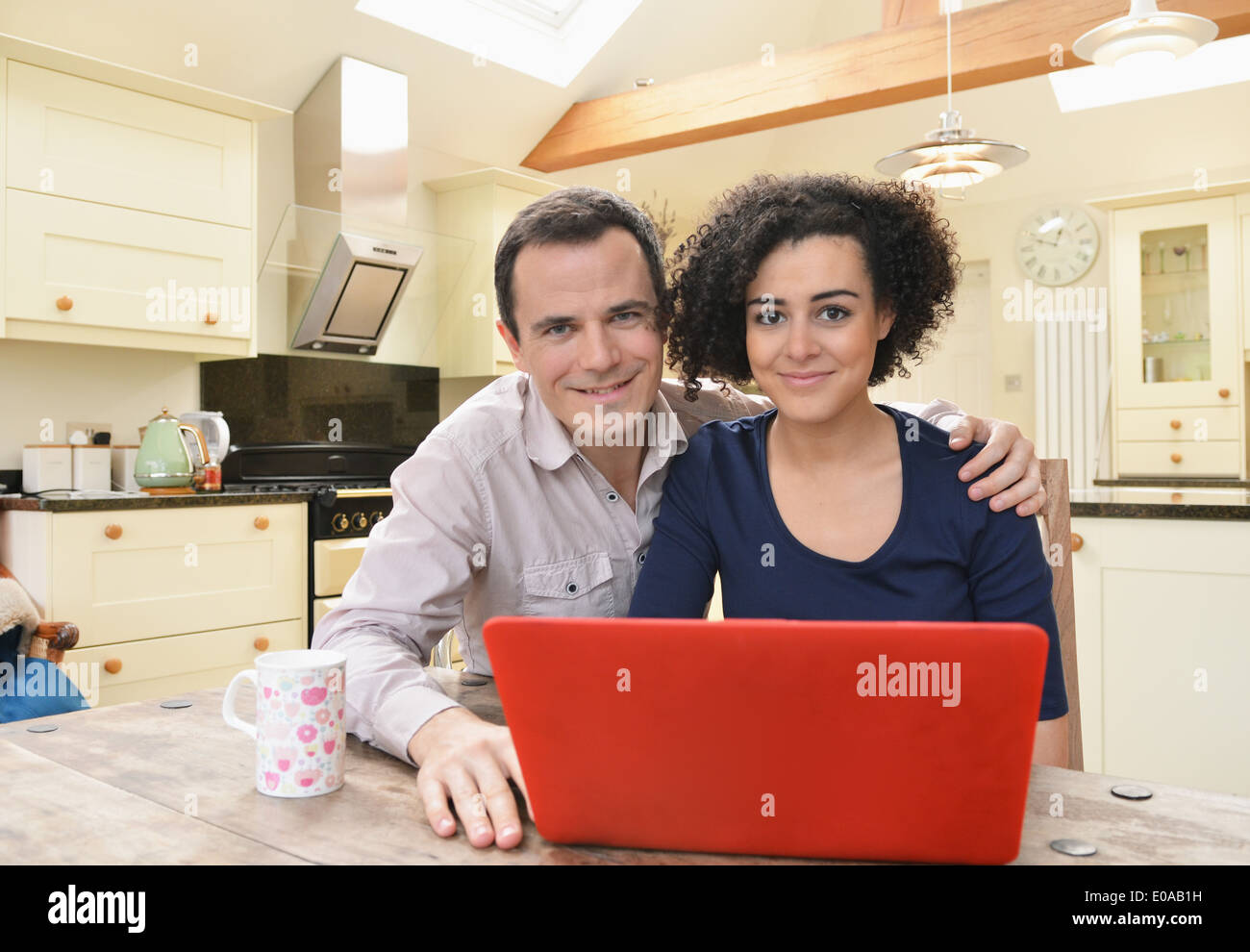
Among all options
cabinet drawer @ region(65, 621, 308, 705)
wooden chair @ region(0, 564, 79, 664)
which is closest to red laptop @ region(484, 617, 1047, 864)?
wooden chair @ region(0, 564, 79, 664)

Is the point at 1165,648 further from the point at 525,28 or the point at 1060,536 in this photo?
the point at 525,28

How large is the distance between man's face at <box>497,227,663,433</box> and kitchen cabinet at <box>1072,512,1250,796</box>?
4.44ft

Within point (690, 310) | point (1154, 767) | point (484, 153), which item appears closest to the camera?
point (690, 310)

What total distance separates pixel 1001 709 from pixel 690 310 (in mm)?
852

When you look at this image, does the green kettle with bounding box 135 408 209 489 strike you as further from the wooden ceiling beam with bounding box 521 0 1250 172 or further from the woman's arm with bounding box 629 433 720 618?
the wooden ceiling beam with bounding box 521 0 1250 172

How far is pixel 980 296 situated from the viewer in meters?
6.22

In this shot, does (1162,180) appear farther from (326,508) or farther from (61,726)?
(61,726)

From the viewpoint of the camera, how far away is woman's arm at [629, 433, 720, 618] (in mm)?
1149

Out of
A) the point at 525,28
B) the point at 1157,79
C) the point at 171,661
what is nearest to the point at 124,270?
the point at 171,661

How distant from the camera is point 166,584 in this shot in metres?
2.91

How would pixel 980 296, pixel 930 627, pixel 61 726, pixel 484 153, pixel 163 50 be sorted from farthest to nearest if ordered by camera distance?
pixel 980 296 → pixel 484 153 → pixel 163 50 → pixel 61 726 → pixel 930 627

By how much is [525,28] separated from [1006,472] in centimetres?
406

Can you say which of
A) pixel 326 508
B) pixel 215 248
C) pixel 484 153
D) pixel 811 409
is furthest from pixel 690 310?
pixel 484 153

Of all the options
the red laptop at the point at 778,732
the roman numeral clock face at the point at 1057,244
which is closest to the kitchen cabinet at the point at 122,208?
the red laptop at the point at 778,732
